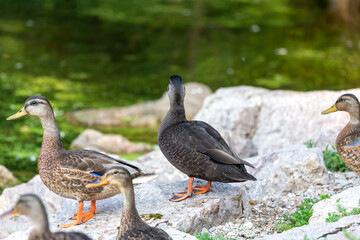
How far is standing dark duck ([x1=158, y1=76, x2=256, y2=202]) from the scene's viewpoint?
5082 mm

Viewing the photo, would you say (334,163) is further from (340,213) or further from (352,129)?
(340,213)

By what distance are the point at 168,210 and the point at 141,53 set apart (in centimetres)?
971

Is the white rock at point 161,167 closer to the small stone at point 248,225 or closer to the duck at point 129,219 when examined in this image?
the small stone at point 248,225

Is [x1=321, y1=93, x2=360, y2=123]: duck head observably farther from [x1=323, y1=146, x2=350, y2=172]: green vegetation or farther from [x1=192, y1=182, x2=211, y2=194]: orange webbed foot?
[x1=192, y1=182, x2=211, y2=194]: orange webbed foot

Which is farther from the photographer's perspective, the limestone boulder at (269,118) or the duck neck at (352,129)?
the limestone boulder at (269,118)

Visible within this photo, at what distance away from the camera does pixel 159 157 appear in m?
7.43

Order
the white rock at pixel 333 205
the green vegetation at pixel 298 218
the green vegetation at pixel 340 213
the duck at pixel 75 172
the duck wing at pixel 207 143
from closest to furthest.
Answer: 1. the green vegetation at pixel 340 213
2. the white rock at pixel 333 205
3. the duck at pixel 75 172
4. the green vegetation at pixel 298 218
5. the duck wing at pixel 207 143

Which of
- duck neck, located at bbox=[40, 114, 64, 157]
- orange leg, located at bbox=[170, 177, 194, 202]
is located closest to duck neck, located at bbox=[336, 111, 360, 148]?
orange leg, located at bbox=[170, 177, 194, 202]

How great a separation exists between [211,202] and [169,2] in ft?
51.5

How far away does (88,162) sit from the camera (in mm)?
4965

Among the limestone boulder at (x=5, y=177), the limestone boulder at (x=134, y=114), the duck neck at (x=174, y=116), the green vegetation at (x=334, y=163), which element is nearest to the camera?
the duck neck at (x=174, y=116)

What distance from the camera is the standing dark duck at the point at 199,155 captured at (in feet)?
16.7

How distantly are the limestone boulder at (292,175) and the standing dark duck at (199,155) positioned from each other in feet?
2.46

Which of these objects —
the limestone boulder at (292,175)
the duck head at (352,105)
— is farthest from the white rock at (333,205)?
the limestone boulder at (292,175)
